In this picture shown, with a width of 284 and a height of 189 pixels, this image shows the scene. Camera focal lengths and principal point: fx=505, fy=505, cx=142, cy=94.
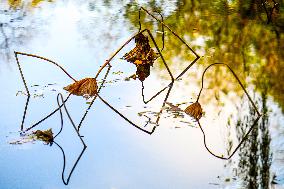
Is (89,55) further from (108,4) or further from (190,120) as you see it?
(108,4)

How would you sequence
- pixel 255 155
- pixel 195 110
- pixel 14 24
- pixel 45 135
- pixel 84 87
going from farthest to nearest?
pixel 14 24
pixel 84 87
pixel 195 110
pixel 45 135
pixel 255 155

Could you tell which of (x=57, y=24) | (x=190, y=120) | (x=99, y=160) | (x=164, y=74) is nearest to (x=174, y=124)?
(x=190, y=120)

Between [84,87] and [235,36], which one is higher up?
[235,36]

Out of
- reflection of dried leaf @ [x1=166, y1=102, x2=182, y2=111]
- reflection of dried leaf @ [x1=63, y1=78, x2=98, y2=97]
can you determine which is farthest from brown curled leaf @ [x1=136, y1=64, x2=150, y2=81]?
reflection of dried leaf @ [x1=166, y1=102, x2=182, y2=111]

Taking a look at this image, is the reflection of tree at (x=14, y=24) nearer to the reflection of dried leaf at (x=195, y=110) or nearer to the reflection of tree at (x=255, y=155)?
the reflection of dried leaf at (x=195, y=110)

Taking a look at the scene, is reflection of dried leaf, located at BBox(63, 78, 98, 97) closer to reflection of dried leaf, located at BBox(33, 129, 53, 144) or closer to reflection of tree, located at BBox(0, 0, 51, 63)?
reflection of dried leaf, located at BBox(33, 129, 53, 144)

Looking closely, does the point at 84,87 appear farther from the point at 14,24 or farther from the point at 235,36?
the point at 14,24

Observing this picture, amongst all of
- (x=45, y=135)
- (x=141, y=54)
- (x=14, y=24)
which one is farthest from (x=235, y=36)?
(x=45, y=135)
